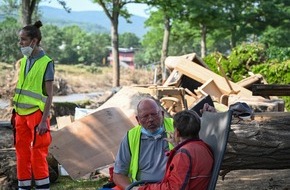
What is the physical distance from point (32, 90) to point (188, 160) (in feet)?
8.22

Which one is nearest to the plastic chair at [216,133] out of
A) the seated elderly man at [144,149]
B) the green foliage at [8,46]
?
the seated elderly man at [144,149]

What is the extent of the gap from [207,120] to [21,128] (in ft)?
7.20

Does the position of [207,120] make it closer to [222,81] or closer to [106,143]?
[106,143]

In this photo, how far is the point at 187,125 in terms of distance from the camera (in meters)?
3.76

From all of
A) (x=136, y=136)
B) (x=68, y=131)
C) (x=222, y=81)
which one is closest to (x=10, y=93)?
(x=222, y=81)

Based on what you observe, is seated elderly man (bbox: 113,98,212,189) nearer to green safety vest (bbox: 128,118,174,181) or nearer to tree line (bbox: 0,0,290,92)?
green safety vest (bbox: 128,118,174,181)

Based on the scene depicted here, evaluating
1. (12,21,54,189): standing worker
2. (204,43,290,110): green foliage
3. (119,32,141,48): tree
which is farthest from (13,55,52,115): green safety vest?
(119,32,141,48): tree

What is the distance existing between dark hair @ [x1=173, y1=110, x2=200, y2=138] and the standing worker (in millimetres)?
2095

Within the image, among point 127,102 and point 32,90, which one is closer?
point 32,90

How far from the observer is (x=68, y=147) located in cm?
748

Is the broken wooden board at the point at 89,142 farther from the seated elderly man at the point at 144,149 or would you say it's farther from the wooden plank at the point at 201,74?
the wooden plank at the point at 201,74

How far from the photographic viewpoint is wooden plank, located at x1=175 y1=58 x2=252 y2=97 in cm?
1272

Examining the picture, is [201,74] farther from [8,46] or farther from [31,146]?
[8,46]

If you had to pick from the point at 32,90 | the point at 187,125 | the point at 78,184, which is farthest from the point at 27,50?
the point at 187,125
